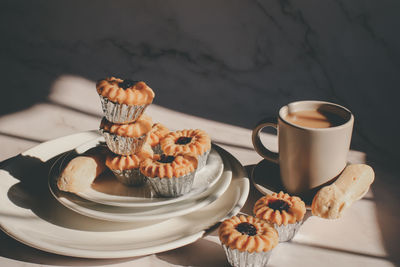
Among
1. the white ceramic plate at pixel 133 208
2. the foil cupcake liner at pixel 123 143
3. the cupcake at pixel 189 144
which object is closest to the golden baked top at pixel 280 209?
the white ceramic plate at pixel 133 208

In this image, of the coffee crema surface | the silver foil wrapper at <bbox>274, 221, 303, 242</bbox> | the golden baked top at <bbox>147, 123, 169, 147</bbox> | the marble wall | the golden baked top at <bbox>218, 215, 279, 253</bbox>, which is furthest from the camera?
the marble wall

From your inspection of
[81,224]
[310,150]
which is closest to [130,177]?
[81,224]

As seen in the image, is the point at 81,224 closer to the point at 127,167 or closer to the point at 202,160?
the point at 127,167

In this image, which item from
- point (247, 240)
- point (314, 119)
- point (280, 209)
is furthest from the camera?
point (314, 119)

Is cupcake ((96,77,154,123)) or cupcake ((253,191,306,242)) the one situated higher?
cupcake ((96,77,154,123))

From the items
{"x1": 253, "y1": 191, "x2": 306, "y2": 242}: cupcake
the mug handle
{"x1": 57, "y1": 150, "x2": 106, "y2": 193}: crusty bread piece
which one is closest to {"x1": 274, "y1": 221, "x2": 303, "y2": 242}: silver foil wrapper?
{"x1": 253, "y1": 191, "x2": 306, "y2": 242}: cupcake

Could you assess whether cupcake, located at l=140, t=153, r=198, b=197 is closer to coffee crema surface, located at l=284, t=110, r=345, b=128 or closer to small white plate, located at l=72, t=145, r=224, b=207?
small white plate, located at l=72, t=145, r=224, b=207

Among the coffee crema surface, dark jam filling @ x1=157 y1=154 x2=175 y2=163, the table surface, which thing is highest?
the coffee crema surface
